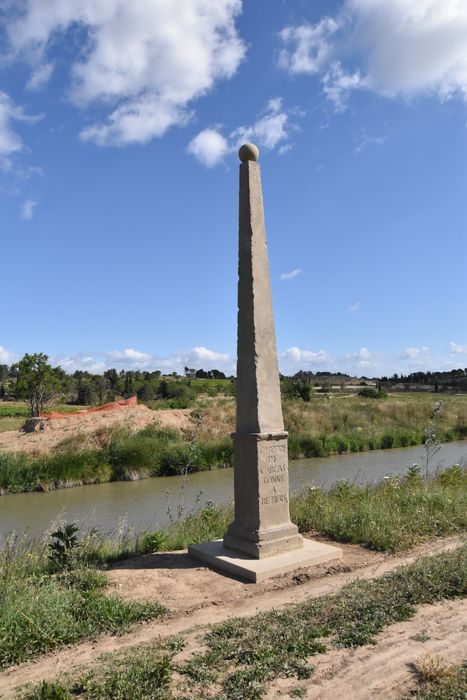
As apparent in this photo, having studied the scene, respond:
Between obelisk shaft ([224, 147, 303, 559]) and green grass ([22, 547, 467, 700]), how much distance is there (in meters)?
1.61

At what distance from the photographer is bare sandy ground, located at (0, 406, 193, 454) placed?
21641 mm

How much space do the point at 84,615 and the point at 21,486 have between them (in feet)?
47.2

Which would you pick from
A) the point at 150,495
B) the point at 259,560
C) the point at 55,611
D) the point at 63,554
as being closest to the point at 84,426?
the point at 150,495

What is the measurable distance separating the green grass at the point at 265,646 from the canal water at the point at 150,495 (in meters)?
5.20

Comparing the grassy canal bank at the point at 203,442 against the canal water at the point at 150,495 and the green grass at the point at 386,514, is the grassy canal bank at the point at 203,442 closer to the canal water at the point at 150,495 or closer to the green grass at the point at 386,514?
the canal water at the point at 150,495

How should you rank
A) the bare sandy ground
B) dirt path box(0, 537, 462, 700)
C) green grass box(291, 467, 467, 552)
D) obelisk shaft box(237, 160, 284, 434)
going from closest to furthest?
dirt path box(0, 537, 462, 700)
obelisk shaft box(237, 160, 284, 434)
green grass box(291, 467, 467, 552)
the bare sandy ground

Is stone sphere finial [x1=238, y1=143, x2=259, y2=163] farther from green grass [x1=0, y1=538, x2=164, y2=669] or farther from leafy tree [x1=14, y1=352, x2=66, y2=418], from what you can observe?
leafy tree [x1=14, y1=352, x2=66, y2=418]

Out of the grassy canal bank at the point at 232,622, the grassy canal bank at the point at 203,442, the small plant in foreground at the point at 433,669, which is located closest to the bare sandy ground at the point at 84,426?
the grassy canal bank at the point at 203,442

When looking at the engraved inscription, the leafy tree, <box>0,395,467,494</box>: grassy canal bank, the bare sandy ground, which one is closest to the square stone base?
the engraved inscription

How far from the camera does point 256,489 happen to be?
267 inches

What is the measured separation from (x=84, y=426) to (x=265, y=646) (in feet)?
67.8

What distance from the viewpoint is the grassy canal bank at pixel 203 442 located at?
19016 mm

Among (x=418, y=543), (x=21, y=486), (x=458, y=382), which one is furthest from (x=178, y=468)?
(x=458, y=382)

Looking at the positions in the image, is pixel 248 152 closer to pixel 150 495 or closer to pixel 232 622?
pixel 232 622
